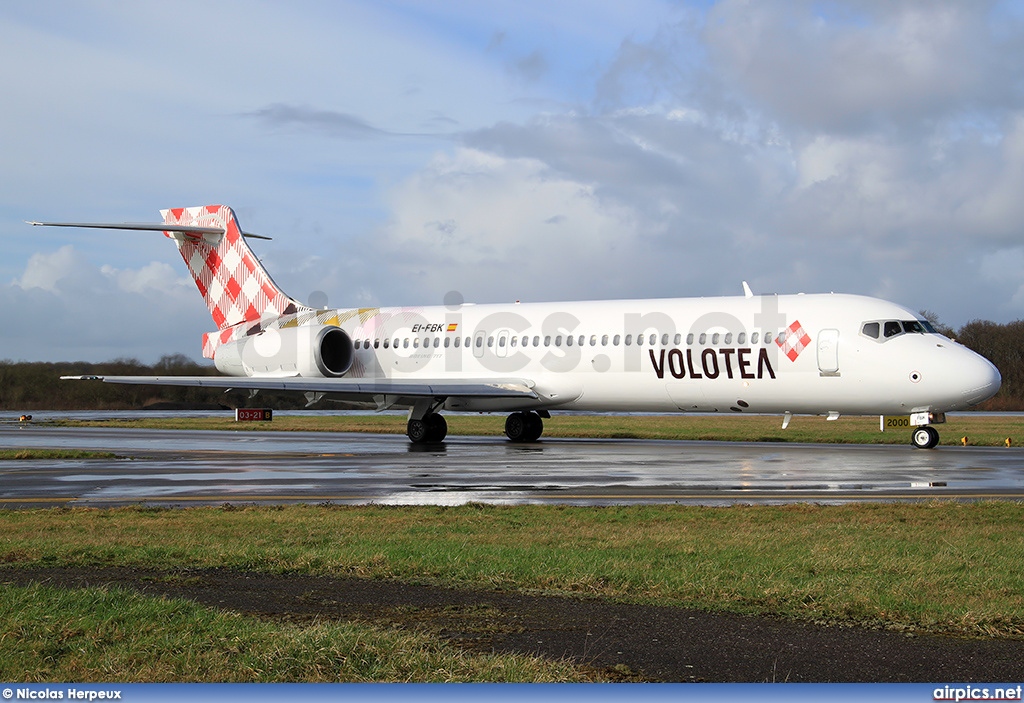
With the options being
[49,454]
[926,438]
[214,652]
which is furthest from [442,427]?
[214,652]

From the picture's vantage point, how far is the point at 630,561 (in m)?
8.46

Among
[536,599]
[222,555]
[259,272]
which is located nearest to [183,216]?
[259,272]

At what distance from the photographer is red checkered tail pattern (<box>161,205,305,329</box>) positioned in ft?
109

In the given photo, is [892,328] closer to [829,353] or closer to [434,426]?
[829,353]

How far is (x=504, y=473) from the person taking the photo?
17.9 meters

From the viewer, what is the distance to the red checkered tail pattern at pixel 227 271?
33.2 meters

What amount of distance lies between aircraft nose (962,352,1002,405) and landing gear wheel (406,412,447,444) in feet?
42.9

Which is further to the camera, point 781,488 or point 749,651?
point 781,488

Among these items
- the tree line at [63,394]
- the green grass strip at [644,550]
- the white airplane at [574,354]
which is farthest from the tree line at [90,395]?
the green grass strip at [644,550]

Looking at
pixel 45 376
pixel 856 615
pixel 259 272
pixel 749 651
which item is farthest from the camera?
pixel 45 376

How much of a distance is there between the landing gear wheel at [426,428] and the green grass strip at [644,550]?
15.7 meters

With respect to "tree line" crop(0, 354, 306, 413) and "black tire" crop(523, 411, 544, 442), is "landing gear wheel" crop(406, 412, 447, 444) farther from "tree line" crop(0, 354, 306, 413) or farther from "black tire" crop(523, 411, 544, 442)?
"tree line" crop(0, 354, 306, 413)

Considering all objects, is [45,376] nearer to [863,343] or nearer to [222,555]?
[863,343]

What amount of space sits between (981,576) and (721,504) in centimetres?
521
